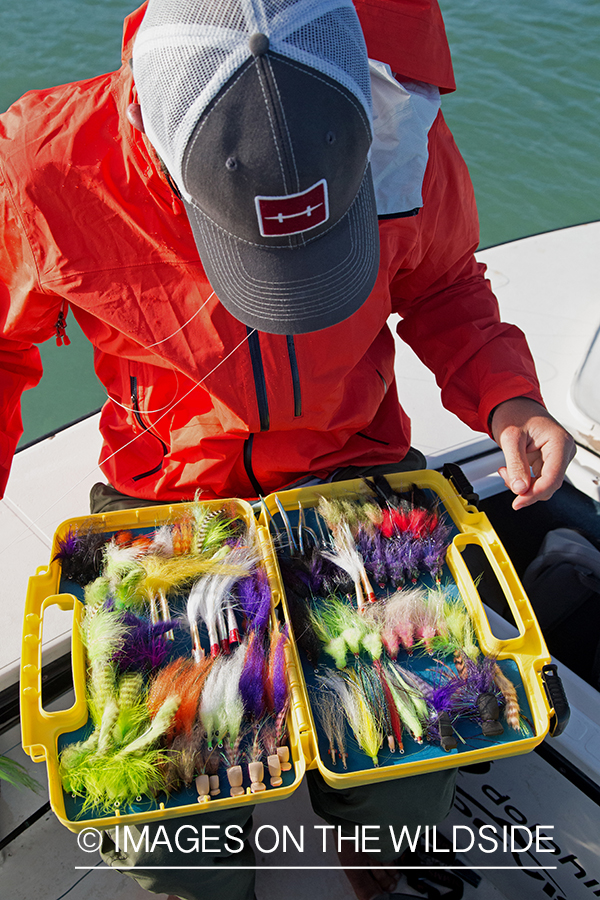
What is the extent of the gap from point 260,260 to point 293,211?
13 cm

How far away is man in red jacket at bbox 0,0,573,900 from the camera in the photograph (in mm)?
1014

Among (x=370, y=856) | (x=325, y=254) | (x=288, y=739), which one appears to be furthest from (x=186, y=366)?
(x=370, y=856)

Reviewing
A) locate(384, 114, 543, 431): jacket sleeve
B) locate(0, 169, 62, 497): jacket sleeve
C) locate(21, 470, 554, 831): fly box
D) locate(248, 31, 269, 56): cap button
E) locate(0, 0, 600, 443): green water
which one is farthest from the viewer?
locate(0, 0, 600, 443): green water

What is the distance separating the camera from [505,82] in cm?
639

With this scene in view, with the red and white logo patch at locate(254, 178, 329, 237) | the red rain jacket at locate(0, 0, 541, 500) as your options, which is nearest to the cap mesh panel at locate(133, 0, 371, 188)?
the red and white logo patch at locate(254, 178, 329, 237)

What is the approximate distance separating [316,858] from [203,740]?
109cm

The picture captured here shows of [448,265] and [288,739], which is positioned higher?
[448,265]

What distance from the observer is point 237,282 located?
122 cm

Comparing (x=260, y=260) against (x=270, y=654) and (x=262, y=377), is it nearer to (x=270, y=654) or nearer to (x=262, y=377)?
(x=262, y=377)

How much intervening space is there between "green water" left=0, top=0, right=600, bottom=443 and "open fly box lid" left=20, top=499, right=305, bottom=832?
9.90 feet

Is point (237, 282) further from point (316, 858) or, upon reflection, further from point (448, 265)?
point (316, 858)

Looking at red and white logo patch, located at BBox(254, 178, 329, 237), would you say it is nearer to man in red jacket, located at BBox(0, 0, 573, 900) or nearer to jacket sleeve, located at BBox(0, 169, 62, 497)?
man in red jacket, located at BBox(0, 0, 573, 900)

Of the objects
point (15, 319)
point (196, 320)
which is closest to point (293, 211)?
point (196, 320)

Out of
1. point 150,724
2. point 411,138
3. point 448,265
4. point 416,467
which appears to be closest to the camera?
point 150,724
